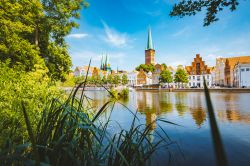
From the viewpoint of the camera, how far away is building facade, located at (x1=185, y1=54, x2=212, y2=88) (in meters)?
64.4

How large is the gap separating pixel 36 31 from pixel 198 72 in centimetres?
6164

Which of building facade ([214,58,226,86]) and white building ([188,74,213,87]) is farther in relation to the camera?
white building ([188,74,213,87])

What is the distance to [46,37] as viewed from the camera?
1545 centimetres

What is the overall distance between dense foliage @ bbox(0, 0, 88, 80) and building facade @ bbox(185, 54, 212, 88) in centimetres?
5776

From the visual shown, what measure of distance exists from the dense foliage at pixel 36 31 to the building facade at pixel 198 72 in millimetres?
57760

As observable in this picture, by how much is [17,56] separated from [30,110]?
29.4 ft

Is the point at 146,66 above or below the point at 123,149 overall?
above

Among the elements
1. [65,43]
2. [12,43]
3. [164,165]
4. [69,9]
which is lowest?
[164,165]

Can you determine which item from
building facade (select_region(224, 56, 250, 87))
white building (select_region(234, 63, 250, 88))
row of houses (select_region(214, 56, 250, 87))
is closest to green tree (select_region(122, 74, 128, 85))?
row of houses (select_region(214, 56, 250, 87))

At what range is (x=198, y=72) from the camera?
65.4m

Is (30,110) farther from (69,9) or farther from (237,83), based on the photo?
(237,83)

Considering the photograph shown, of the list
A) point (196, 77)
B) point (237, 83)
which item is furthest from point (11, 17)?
point (196, 77)

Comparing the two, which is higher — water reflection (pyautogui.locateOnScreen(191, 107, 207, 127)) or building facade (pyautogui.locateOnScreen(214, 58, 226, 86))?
building facade (pyautogui.locateOnScreen(214, 58, 226, 86))

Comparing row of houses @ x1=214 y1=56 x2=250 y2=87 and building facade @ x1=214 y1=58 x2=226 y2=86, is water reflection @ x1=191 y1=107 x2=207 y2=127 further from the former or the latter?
building facade @ x1=214 y1=58 x2=226 y2=86
